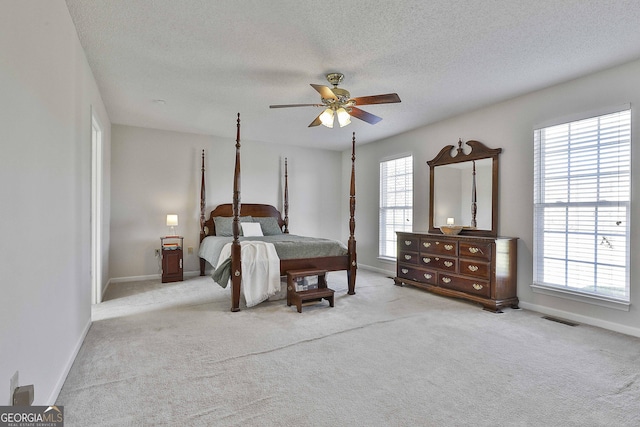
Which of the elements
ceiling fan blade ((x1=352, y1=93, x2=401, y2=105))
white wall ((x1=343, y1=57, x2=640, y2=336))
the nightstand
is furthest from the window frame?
the nightstand

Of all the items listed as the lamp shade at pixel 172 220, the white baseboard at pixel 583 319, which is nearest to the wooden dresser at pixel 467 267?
the white baseboard at pixel 583 319

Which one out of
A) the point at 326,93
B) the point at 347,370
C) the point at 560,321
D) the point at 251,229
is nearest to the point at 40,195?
the point at 347,370

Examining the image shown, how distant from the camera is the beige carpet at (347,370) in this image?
6.23 feet

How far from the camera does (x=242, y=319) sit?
3602 millimetres

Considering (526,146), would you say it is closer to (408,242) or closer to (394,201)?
(408,242)

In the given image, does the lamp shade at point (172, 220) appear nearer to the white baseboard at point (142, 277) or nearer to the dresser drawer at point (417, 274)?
the white baseboard at point (142, 277)

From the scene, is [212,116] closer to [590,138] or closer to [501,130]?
[501,130]

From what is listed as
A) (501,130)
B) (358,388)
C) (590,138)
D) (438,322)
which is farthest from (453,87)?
(358,388)

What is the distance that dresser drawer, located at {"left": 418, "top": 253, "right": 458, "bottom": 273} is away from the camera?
443cm

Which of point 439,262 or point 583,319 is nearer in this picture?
point 583,319

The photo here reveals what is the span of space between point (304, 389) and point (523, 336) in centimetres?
221

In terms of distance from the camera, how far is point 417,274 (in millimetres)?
4961

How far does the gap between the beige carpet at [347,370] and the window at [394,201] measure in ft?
7.83

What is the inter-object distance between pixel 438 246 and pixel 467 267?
514 millimetres
